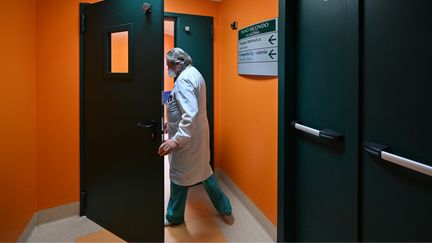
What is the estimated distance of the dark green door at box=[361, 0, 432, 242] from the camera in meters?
0.96

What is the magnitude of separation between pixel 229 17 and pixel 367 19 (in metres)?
2.04

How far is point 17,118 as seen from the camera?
1.92m

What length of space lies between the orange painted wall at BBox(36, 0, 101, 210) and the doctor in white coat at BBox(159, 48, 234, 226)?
0.87 meters

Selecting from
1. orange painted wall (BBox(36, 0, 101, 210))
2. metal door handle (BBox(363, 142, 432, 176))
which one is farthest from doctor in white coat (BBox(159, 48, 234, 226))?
metal door handle (BBox(363, 142, 432, 176))

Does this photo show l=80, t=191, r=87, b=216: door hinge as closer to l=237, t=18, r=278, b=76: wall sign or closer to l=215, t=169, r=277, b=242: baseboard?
l=215, t=169, r=277, b=242: baseboard

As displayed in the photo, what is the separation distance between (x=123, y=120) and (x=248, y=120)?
1174 millimetres

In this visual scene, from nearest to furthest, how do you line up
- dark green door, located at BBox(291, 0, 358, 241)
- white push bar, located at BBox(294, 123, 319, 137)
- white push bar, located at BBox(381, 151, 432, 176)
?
white push bar, located at BBox(381, 151, 432, 176), dark green door, located at BBox(291, 0, 358, 241), white push bar, located at BBox(294, 123, 319, 137)

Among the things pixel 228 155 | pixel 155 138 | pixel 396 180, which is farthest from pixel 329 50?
pixel 228 155

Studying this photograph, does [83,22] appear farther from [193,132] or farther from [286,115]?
[286,115]

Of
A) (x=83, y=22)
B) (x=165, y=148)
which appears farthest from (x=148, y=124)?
(x=83, y=22)

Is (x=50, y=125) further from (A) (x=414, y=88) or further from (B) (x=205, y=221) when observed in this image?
(A) (x=414, y=88)

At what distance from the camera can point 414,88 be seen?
1.00 m

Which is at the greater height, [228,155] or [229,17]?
[229,17]

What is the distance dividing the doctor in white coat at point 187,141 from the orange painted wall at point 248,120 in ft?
1.37
